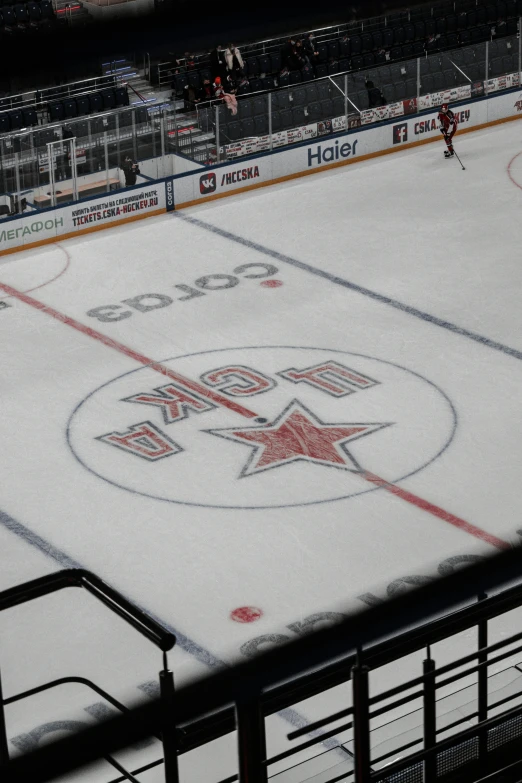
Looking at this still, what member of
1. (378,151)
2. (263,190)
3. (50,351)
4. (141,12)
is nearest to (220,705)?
(141,12)

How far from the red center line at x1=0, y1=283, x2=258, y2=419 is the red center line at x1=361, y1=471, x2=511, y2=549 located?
1763 mm

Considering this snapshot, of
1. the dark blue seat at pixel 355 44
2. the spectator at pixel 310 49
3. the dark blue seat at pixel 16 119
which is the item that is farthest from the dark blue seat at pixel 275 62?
the dark blue seat at pixel 16 119

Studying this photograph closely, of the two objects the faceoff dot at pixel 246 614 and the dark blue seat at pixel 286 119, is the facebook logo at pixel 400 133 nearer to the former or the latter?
the dark blue seat at pixel 286 119

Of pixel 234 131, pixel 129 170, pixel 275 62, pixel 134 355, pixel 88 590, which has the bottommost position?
pixel 134 355

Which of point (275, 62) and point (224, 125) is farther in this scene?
point (275, 62)

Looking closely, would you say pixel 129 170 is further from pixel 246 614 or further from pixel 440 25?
pixel 246 614

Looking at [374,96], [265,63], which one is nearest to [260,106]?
[374,96]

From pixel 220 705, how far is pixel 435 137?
2083 centimetres

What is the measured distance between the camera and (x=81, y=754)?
1.04 meters

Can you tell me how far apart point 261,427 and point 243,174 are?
25.9 ft

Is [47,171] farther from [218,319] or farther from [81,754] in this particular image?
[81,754]

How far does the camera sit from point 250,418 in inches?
490

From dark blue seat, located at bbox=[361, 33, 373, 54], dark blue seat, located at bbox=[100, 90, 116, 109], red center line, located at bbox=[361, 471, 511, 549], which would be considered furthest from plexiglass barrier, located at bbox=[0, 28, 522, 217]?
red center line, located at bbox=[361, 471, 511, 549]

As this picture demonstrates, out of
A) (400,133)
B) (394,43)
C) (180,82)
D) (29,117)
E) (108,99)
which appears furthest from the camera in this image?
(394,43)
